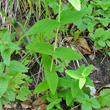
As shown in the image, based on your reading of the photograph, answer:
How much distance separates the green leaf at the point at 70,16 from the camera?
88 cm

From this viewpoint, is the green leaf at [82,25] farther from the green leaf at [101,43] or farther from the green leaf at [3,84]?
the green leaf at [3,84]

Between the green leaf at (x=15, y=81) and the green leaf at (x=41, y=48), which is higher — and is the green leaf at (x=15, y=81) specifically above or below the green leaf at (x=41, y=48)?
below

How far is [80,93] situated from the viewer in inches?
46.2

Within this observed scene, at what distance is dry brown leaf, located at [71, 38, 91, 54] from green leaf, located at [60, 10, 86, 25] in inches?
36.3

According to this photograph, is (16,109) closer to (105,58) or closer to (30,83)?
(30,83)

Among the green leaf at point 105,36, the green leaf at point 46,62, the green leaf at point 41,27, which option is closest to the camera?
the green leaf at point 41,27

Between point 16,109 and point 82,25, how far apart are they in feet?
3.65

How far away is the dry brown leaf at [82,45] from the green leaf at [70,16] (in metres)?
0.92

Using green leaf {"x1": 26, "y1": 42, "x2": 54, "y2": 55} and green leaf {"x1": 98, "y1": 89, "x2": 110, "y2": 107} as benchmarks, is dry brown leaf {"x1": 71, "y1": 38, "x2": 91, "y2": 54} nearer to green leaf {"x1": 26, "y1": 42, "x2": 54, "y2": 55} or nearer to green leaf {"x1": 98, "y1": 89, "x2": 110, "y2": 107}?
green leaf {"x1": 98, "y1": 89, "x2": 110, "y2": 107}

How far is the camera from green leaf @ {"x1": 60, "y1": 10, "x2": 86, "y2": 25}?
88cm

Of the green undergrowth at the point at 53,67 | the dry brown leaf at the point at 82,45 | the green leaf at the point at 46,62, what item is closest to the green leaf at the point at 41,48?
the green undergrowth at the point at 53,67

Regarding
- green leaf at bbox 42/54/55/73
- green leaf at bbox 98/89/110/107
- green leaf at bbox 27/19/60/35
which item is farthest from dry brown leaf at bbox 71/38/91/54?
green leaf at bbox 27/19/60/35

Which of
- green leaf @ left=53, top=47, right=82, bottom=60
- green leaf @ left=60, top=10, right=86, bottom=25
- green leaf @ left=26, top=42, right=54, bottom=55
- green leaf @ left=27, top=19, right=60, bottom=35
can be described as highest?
green leaf @ left=60, top=10, right=86, bottom=25

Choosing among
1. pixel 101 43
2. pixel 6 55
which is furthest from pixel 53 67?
pixel 101 43
